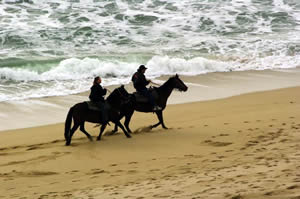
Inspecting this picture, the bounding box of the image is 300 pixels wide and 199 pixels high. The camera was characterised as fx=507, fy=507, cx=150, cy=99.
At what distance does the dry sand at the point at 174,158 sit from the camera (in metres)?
6.41

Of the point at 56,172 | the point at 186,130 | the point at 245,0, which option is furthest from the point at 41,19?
the point at 56,172

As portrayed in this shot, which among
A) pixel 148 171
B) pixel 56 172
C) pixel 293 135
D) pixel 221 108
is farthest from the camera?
pixel 221 108

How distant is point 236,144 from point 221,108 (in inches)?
173

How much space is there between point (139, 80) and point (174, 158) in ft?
10.9

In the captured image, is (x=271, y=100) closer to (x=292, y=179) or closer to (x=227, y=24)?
(x=292, y=179)

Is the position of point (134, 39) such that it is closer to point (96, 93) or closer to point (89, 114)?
point (96, 93)

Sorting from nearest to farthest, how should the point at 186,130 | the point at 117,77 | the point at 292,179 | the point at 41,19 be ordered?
the point at 292,179
the point at 186,130
the point at 117,77
the point at 41,19

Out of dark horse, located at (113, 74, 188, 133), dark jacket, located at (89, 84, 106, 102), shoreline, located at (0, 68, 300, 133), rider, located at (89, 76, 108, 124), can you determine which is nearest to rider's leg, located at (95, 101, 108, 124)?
rider, located at (89, 76, 108, 124)

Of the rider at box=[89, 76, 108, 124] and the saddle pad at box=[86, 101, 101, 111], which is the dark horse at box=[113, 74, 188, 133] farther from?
the saddle pad at box=[86, 101, 101, 111]

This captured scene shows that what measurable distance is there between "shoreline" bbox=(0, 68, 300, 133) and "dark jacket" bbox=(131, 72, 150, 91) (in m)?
2.52

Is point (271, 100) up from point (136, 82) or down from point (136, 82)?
down

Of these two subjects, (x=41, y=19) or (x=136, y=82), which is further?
(x=41, y=19)

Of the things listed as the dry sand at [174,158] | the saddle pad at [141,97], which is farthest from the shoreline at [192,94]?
the saddle pad at [141,97]

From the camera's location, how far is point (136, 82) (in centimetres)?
1195
